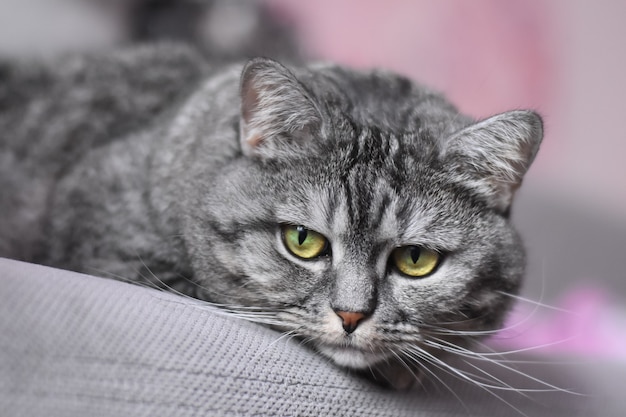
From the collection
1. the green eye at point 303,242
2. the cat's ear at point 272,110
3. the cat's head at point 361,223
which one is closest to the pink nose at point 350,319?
the cat's head at point 361,223

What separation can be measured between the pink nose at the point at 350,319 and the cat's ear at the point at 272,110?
304mm

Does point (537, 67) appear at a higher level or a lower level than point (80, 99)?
higher

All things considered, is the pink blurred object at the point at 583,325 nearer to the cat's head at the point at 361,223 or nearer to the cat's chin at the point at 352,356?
the cat's head at the point at 361,223

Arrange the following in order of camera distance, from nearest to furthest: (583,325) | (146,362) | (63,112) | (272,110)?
(146,362)
(272,110)
(63,112)
(583,325)

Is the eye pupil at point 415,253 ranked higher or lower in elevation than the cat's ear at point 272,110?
lower

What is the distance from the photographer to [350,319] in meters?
0.95

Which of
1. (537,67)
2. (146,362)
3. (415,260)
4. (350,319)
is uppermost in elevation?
(537,67)

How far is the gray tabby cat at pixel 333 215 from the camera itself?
100cm

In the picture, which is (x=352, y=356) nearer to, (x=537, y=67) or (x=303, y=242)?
(x=303, y=242)

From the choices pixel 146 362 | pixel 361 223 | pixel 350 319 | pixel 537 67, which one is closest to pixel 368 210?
pixel 361 223

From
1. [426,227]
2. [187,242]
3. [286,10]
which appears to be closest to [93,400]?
[187,242]

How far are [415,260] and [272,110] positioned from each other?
1.12ft

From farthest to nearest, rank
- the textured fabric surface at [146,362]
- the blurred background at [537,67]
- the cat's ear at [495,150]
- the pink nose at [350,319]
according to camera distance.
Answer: the blurred background at [537,67] → the cat's ear at [495,150] → the pink nose at [350,319] → the textured fabric surface at [146,362]

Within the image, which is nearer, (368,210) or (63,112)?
(368,210)
